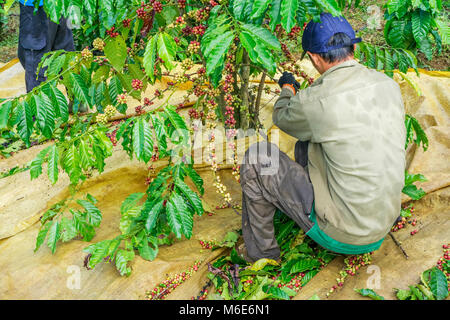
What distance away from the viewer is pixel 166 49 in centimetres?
151

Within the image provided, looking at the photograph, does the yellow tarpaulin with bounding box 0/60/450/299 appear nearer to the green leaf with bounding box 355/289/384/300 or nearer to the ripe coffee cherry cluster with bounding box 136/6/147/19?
the green leaf with bounding box 355/289/384/300

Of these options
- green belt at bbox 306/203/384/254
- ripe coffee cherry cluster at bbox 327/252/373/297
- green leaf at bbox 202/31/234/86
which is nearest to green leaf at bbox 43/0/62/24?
green leaf at bbox 202/31/234/86

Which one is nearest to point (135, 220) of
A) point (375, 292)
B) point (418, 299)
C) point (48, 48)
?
point (375, 292)

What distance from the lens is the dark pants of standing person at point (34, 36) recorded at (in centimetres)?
290

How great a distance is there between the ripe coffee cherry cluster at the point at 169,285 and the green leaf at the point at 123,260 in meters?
0.13

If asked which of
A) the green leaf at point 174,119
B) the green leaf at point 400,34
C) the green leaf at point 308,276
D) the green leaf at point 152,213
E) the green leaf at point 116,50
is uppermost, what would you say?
the green leaf at point 116,50

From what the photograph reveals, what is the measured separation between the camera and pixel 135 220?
185cm

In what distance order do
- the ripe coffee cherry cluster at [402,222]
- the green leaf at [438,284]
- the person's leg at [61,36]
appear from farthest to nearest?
the person's leg at [61,36], the ripe coffee cherry cluster at [402,222], the green leaf at [438,284]

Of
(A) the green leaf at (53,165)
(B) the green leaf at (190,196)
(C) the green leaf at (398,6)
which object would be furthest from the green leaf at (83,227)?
(C) the green leaf at (398,6)

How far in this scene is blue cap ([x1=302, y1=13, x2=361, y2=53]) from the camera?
59.0 inches

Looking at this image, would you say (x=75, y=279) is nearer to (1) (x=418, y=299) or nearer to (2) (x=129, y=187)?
(2) (x=129, y=187)

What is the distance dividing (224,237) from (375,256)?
2.29ft

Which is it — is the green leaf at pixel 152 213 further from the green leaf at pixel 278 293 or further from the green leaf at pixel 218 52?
the green leaf at pixel 218 52

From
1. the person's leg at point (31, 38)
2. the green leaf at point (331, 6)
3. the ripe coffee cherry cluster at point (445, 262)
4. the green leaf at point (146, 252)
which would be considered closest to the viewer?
the green leaf at point (331, 6)
